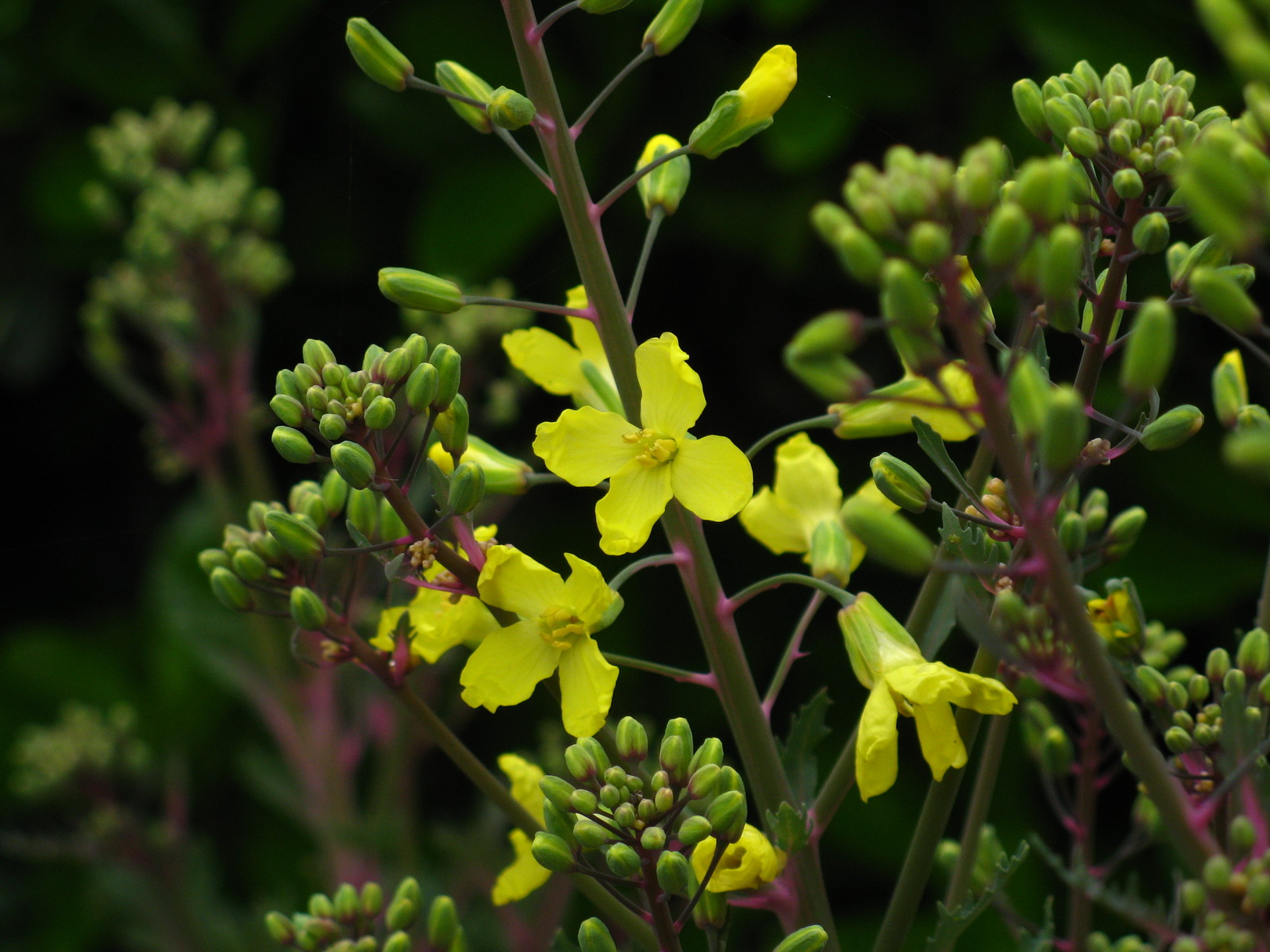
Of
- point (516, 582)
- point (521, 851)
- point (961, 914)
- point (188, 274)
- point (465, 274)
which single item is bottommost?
point (961, 914)

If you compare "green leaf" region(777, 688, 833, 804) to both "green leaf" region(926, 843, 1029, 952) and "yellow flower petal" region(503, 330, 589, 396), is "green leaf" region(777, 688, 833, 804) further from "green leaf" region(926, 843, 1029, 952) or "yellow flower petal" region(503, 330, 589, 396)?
"yellow flower petal" region(503, 330, 589, 396)

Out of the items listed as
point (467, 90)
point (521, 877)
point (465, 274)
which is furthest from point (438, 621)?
point (465, 274)

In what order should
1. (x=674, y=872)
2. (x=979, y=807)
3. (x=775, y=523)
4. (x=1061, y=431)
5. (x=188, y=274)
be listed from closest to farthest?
(x=1061, y=431) → (x=674, y=872) → (x=979, y=807) → (x=775, y=523) → (x=188, y=274)

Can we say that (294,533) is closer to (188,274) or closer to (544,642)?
(544,642)

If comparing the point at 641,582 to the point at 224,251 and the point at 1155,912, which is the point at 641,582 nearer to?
the point at 224,251

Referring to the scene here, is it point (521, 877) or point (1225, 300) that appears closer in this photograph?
point (1225, 300)

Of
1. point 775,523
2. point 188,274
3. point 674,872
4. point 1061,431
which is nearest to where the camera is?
point 1061,431

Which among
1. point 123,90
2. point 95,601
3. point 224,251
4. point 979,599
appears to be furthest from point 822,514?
point 95,601
